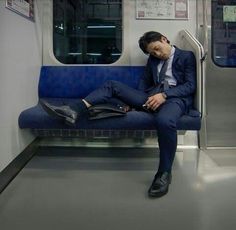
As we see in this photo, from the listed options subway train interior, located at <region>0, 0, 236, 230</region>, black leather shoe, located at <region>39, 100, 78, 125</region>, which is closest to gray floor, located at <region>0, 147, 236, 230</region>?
subway train interior, located at <region>0, 0, 236, 230</region>

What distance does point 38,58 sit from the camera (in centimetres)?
354

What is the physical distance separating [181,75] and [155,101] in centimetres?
47

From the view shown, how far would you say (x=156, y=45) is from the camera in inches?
114

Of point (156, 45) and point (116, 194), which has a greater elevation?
point (156, 45)

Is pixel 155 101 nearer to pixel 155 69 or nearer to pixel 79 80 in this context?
pixel 155 69

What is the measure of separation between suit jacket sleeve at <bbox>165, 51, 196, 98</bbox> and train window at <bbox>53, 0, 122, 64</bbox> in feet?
3.04

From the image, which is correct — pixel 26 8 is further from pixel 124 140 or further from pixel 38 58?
pixel 124 140

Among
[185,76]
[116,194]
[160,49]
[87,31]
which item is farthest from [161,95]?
[87,31]

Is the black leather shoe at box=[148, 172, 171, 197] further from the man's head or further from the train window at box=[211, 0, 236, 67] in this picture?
the train window at box=[211, 0, 236, 67]

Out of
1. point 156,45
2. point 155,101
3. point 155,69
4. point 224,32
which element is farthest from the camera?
point 224,32

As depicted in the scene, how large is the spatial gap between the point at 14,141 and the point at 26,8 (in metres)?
1.29

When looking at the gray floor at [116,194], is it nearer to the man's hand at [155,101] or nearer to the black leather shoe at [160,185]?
the black leather shoe at [160,185]

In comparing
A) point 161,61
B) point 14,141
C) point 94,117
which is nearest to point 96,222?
point 94,117

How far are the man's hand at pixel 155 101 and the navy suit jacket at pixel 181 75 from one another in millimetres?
93
